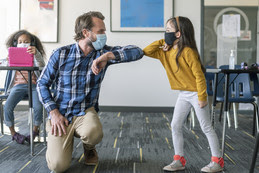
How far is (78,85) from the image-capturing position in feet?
6.57

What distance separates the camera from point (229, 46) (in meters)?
4.72

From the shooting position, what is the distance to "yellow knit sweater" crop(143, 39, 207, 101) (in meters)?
1.83

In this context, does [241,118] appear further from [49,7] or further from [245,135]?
[49,7]

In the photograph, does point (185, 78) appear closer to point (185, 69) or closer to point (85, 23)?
point (185, 69)

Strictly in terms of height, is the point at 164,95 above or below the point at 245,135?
above

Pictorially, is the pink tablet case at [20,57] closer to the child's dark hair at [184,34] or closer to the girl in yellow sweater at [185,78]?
the girl in yellow sweater at [185,78]

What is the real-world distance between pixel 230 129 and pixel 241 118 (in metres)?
0.99

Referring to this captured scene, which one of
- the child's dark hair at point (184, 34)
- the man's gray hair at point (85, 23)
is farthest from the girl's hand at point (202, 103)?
the man's gray hair at point (85, 23)

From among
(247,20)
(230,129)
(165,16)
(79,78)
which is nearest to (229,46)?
(247,20)

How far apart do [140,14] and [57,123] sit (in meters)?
3.23

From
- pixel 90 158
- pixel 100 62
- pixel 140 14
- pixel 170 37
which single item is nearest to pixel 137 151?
pixel 90 158

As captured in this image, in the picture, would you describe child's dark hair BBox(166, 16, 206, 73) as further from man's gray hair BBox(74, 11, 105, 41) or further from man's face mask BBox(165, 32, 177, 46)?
man's gray hair BBox(74, 11, 105, 41)

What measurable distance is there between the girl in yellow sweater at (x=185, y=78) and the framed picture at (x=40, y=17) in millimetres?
3223

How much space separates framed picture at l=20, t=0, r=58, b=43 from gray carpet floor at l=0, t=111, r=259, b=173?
1719 millimetres
